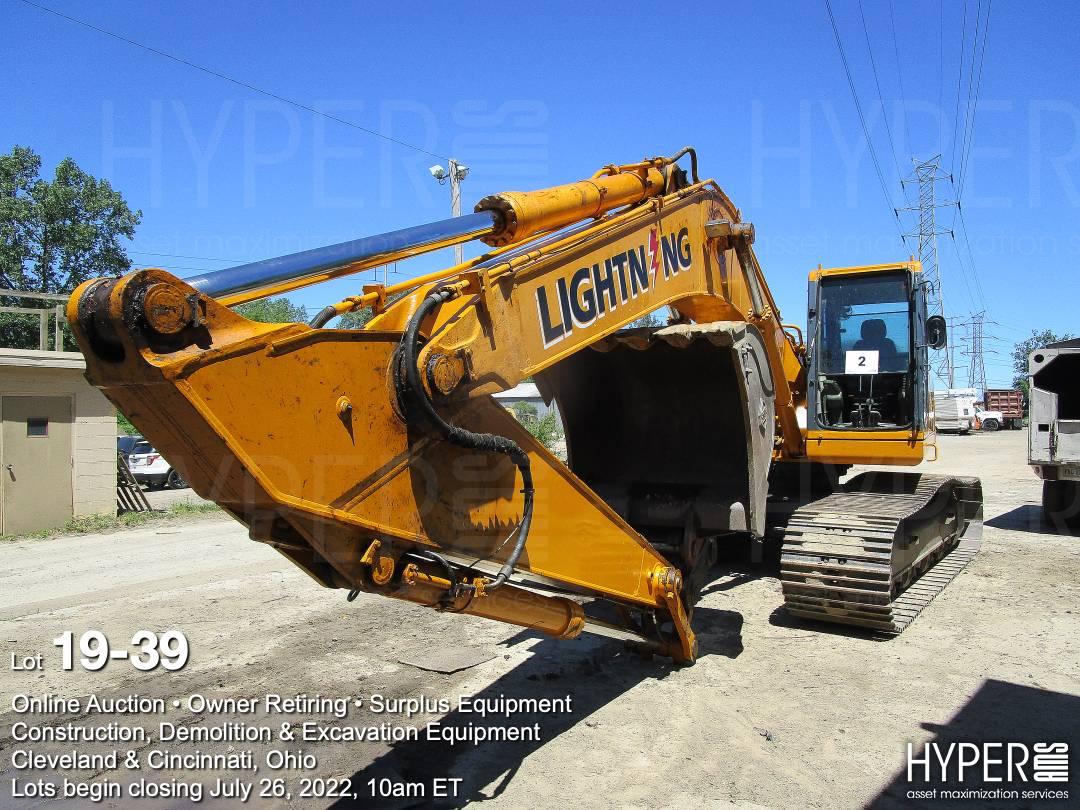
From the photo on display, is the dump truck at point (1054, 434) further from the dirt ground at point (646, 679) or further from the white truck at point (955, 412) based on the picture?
the white truck at point (955, 412)

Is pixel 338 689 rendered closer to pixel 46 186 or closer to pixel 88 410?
pixel 88 410

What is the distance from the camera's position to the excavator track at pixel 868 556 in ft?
19.4

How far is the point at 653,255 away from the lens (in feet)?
15.0

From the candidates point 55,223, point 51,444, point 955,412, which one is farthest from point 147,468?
point 955,412

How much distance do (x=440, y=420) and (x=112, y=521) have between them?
12027 mm

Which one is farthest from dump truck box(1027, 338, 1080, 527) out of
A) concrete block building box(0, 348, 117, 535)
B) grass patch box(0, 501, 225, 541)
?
concrete block building box(0, 348, 117, 535)

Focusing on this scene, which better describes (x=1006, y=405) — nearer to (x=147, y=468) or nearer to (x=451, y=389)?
(x=147, y=468)

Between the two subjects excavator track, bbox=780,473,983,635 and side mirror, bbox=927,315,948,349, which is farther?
side mirror, bbox=927,315,948,349

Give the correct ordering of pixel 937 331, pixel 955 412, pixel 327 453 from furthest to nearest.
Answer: pixel 955 412, pixel 937 331, pixel 327 453

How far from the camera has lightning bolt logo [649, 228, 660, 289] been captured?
4.55 m

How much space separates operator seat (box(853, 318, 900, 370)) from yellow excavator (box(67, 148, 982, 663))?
33 millimetres

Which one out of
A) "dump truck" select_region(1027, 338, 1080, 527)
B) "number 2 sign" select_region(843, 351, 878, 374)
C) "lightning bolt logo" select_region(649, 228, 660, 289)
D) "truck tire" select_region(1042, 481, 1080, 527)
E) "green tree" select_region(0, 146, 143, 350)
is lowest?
"truck tire" select_region(1042, 481, 1080, 527)

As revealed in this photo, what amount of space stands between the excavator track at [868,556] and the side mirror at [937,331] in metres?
Result: 1.37

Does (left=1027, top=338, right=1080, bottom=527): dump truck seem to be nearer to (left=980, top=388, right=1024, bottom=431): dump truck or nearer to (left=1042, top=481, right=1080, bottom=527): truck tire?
(left=1042, top=481, right=1080, bottom=527): truck tire
